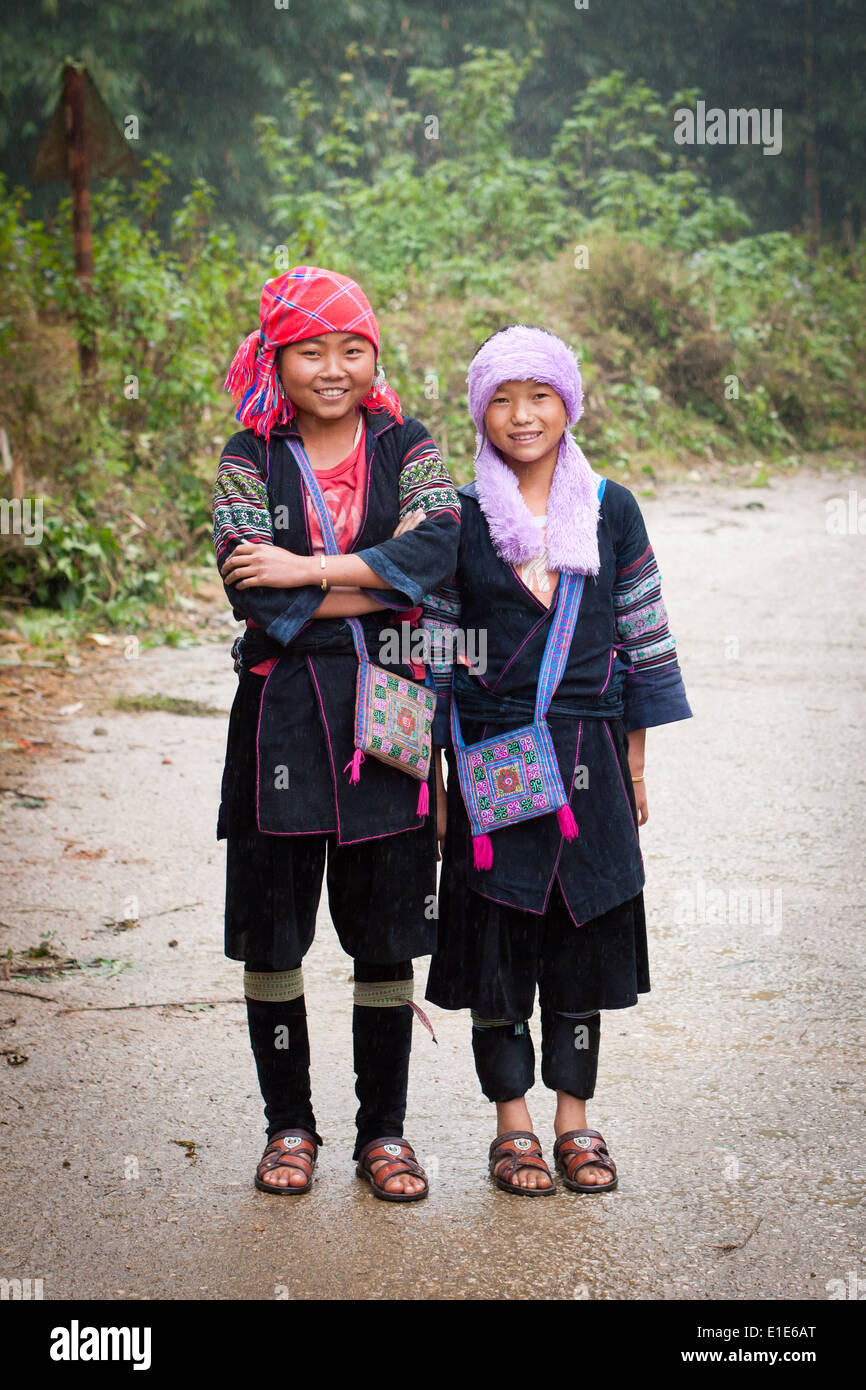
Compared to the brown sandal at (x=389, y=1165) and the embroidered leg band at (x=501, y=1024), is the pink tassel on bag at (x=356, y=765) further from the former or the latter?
the brown sandal at (x=389, y=1165)

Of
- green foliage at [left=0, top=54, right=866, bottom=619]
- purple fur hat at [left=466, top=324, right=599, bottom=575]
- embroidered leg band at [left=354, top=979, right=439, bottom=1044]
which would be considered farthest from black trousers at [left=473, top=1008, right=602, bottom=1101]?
green foliage at [left=0, top=54, right=866, bottom=619]

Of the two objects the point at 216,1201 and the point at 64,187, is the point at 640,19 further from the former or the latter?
the point at 216,1201

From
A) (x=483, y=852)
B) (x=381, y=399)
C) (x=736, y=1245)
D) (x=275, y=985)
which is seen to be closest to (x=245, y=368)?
(x=381, y=399)

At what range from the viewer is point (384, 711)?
2646 millimetres

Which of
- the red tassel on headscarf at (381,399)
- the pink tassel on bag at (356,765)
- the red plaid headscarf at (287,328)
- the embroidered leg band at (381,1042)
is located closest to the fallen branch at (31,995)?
the embroidered leg band at (381,1042)

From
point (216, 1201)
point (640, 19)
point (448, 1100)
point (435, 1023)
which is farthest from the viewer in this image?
point (640, 19)

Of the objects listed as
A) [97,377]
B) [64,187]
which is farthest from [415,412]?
[64,187]

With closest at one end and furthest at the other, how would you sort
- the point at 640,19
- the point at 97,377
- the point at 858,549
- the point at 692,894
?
the point at 692,894
the point at 97,377
the point at 858,549
the point at 640,19

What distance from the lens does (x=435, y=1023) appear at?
365cm

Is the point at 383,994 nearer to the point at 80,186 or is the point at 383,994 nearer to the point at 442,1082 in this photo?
the point at 442,1082

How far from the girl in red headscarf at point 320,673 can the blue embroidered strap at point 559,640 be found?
9.7 inches

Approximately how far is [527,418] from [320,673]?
2.17 feet

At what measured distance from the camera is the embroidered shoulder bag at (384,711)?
262 centimetres

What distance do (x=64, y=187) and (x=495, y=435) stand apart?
2015 cm
